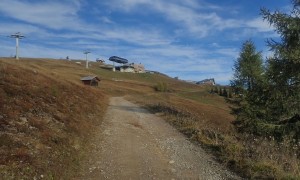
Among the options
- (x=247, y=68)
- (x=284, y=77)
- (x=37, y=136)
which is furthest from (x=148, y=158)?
(x=247, y=68)

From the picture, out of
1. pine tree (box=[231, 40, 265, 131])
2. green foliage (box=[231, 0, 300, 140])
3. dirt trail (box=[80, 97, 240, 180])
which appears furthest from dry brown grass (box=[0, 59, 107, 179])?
pine tree (box=[231, 40, 265, 131])

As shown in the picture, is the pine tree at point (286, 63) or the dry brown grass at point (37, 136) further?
the pine tree at point (286, 63)

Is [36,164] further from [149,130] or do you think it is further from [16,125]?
[149,130]

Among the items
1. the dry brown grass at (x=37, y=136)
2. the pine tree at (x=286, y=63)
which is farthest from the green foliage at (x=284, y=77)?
the dry brown grass at (x=37, y=136)

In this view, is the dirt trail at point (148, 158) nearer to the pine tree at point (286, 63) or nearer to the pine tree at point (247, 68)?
the pine tree at point (286, 63)

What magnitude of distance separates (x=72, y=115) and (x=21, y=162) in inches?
419

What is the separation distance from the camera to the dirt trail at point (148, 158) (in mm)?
11992

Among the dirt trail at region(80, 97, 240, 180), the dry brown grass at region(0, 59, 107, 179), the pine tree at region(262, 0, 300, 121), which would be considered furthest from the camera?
the pine tree at region(262, 0, 300, 121)

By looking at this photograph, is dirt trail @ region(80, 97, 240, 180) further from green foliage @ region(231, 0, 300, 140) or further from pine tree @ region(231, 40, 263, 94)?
pine tree @ region(231, 40, 263, 94)

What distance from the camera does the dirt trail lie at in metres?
12.0

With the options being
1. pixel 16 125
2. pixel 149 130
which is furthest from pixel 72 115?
pixel 16 125

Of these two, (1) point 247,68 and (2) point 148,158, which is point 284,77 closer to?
(2) point 148,158

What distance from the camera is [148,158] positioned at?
14.3m

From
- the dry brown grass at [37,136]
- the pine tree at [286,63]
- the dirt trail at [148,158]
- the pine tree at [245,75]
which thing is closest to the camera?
the dry brown grass at [37,136]
